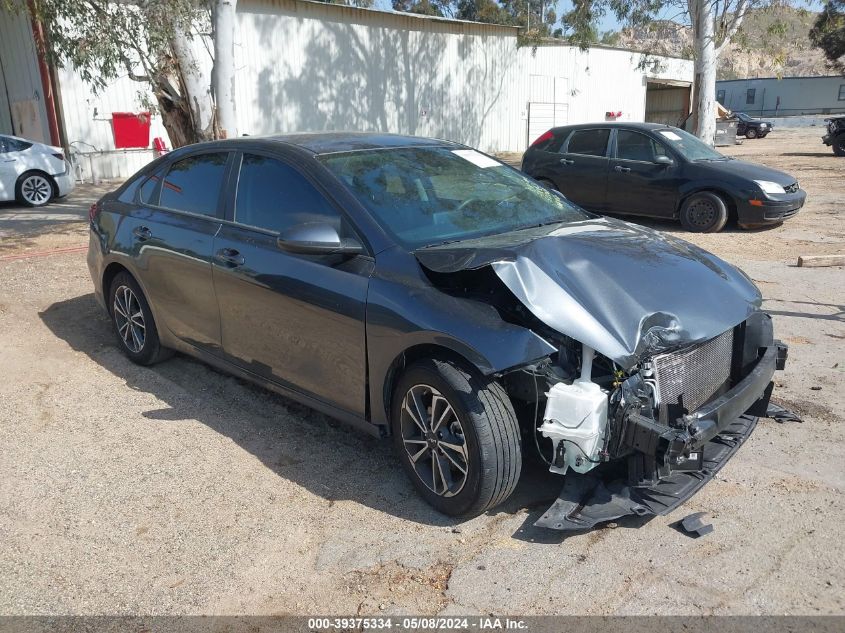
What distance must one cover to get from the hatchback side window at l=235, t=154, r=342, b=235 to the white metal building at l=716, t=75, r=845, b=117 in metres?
61.9

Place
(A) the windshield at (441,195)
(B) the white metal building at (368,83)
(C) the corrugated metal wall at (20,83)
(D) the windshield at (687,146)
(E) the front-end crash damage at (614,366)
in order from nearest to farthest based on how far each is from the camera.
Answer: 1. (E) the front-end crash damage at (614,366)
2. (A) the windshield at (441,195)
3. (D) the windshield at (687,146)
4. (C) the corrugated metal wall at (20,83)
5. (B) the white metal building at (368,83)

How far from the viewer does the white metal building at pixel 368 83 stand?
18031mm

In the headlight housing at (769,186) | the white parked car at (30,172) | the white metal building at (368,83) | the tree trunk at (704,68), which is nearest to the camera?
the headlight housing at (769,186)

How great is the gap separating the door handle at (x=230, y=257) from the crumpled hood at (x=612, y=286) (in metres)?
1.29

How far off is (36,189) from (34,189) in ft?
0.11

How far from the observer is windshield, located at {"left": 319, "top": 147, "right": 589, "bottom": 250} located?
3783 mm

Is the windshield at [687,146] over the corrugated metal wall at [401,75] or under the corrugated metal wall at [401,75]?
under

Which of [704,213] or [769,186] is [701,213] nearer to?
Result: [704,213]

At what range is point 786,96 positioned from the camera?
195 feet

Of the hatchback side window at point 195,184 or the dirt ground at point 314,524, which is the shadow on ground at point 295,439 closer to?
the dirt ground at point 314,524

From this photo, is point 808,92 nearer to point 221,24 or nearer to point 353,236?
point 221,24

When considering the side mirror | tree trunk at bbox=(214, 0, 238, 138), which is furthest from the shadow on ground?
tree trunk at bbox=(214, 0, 238, 138)

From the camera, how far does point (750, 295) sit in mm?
3814

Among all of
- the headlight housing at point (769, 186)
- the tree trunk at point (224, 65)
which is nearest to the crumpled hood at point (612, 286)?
the headlight housing at point (769, 186)
